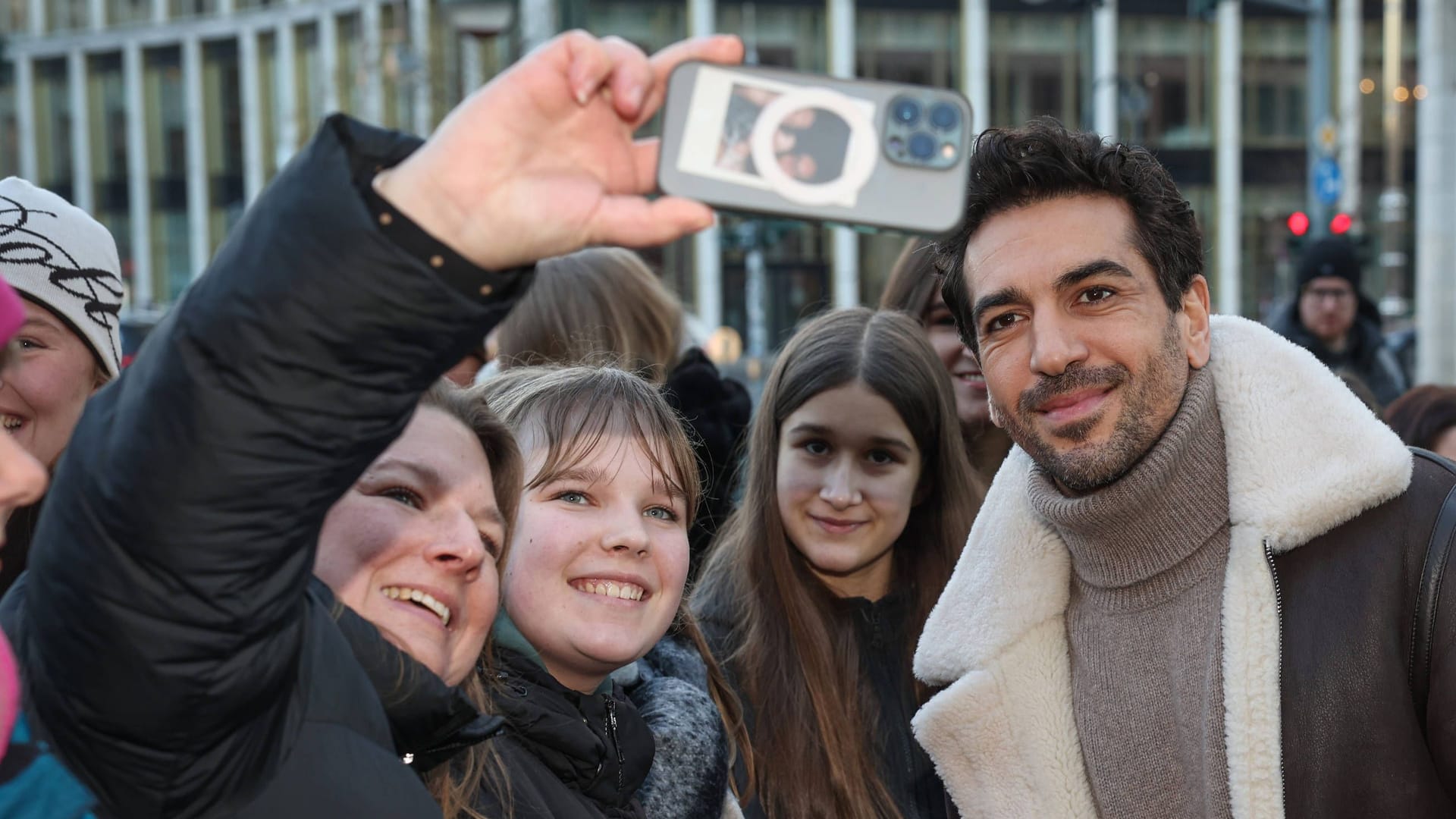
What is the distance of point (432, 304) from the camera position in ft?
3.84

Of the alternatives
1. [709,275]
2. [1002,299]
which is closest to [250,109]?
[709,275]

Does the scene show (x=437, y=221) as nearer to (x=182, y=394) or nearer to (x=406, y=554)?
(x=182, y=394)

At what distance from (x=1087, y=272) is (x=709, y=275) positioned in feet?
110

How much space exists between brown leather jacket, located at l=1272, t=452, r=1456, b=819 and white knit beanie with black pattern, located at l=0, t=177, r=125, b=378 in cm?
208

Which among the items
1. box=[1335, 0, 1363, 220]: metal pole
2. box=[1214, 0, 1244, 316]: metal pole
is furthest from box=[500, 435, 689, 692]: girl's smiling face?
box=[1214, 0, 1244, 316]: metal pole

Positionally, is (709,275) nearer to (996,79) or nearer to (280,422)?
(996,79)

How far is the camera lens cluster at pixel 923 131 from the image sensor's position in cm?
124

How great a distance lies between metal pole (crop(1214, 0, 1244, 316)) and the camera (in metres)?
35.7

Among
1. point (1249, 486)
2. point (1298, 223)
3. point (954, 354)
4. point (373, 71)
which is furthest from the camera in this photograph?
point (373, 71)

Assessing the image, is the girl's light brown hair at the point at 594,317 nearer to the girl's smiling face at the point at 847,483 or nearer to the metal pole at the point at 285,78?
the girl's smiling face at the point at 847,483

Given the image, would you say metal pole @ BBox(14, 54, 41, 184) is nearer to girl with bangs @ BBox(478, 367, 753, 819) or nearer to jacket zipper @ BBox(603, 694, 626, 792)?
girl with bangs @ BBox(478, 367, 753, 819)

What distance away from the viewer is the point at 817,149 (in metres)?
1.23

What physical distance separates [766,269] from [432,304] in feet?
114

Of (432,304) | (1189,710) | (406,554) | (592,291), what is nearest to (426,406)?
(406,554)
